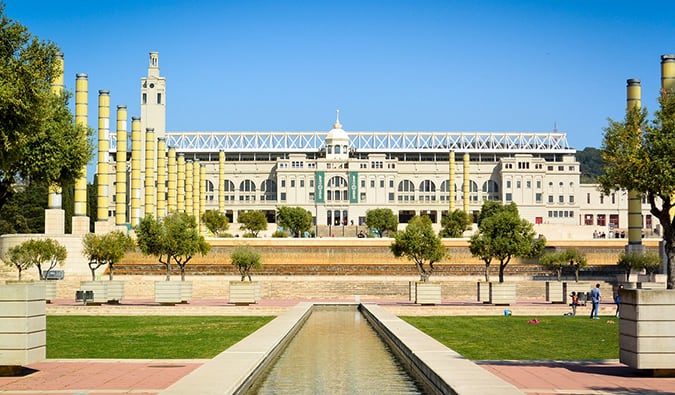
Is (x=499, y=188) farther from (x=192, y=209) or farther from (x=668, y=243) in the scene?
(x=668, y=243)

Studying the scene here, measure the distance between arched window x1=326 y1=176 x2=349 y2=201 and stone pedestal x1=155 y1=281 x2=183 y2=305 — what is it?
99015 mm

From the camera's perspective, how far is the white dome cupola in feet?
470

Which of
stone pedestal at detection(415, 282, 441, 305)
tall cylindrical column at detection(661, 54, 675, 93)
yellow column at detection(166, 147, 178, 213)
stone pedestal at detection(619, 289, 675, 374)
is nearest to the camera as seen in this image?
stone pedestal at detection(619, 289, 675, 374)

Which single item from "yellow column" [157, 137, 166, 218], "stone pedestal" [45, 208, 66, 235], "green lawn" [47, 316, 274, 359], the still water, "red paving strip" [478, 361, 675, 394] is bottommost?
the still water

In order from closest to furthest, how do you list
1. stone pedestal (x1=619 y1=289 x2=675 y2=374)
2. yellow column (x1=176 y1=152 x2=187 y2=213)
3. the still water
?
stone pedestal (x1=619 y1=289 x2=675 y2=374) → the still water → yellow column (x1=176 y1=152 x2=187 y2=213)

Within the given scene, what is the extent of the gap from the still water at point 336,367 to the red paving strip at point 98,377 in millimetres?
1575

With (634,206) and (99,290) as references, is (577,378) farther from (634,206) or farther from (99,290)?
(634,206)

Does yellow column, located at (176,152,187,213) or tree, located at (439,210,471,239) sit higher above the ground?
yellow column, located at (176,152,187,213)

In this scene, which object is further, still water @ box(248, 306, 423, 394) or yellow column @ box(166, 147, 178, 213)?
yellow column @ box(166, 147, 178, 213)

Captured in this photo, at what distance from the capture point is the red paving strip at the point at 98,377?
49.0ft

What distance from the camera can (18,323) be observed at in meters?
15.8

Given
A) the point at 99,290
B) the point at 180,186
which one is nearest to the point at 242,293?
the point at 99,290

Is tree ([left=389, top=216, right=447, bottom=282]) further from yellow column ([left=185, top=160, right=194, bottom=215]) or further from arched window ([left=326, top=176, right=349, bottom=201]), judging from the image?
arched window ([left=326, top=176, right=349, bottom=201])

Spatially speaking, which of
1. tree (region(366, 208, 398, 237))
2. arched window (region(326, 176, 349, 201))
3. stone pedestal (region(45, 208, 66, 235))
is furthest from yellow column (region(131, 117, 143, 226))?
arched window (region(326, 176, 349, 201))
